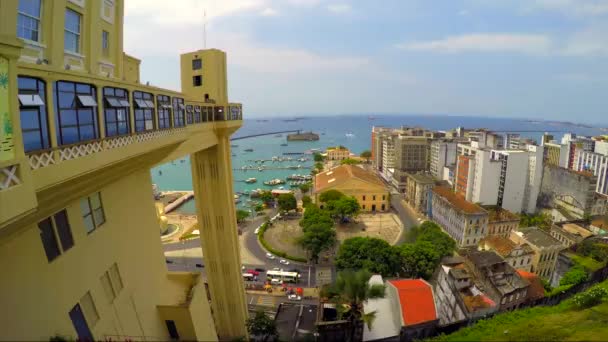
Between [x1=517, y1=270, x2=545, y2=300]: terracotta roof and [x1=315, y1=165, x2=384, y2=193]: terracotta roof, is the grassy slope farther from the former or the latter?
[x1=315, y1=165, x2=384, y2=193]: terracotta roof

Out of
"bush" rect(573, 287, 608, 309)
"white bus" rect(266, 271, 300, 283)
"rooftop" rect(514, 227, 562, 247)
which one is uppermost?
"bush" rect(573, 287, 608, 309)

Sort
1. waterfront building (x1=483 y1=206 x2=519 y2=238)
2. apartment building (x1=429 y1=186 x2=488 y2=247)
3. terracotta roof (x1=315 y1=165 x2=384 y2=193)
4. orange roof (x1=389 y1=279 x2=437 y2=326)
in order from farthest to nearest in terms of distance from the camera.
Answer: terracotta roof (x1=315 y1=165 x2=384 y2=193) → waterfront building (x1=483 y1=206 x2=519 y2=238) → apartment building (x1=429 y1=186 x2=488 y2=247) → orange roof (x1=389 y1=279 x2=437 y2=326)

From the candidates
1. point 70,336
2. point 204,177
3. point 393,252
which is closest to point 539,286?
point 393,252

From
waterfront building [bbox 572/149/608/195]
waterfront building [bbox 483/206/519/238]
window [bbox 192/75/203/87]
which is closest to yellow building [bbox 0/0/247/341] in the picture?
window [bbox 192/75/203/87]

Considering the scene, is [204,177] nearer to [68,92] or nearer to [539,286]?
[68,92]

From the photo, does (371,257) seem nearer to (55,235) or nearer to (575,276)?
(575,276)

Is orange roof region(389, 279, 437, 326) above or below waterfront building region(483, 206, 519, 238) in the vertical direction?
above

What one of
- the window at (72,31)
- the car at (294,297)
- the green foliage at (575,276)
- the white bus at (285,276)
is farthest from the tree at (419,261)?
the window at (72,31)

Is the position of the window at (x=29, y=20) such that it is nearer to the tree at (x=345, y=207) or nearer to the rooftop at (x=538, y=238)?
the rooftop at (x=538, y=238)
